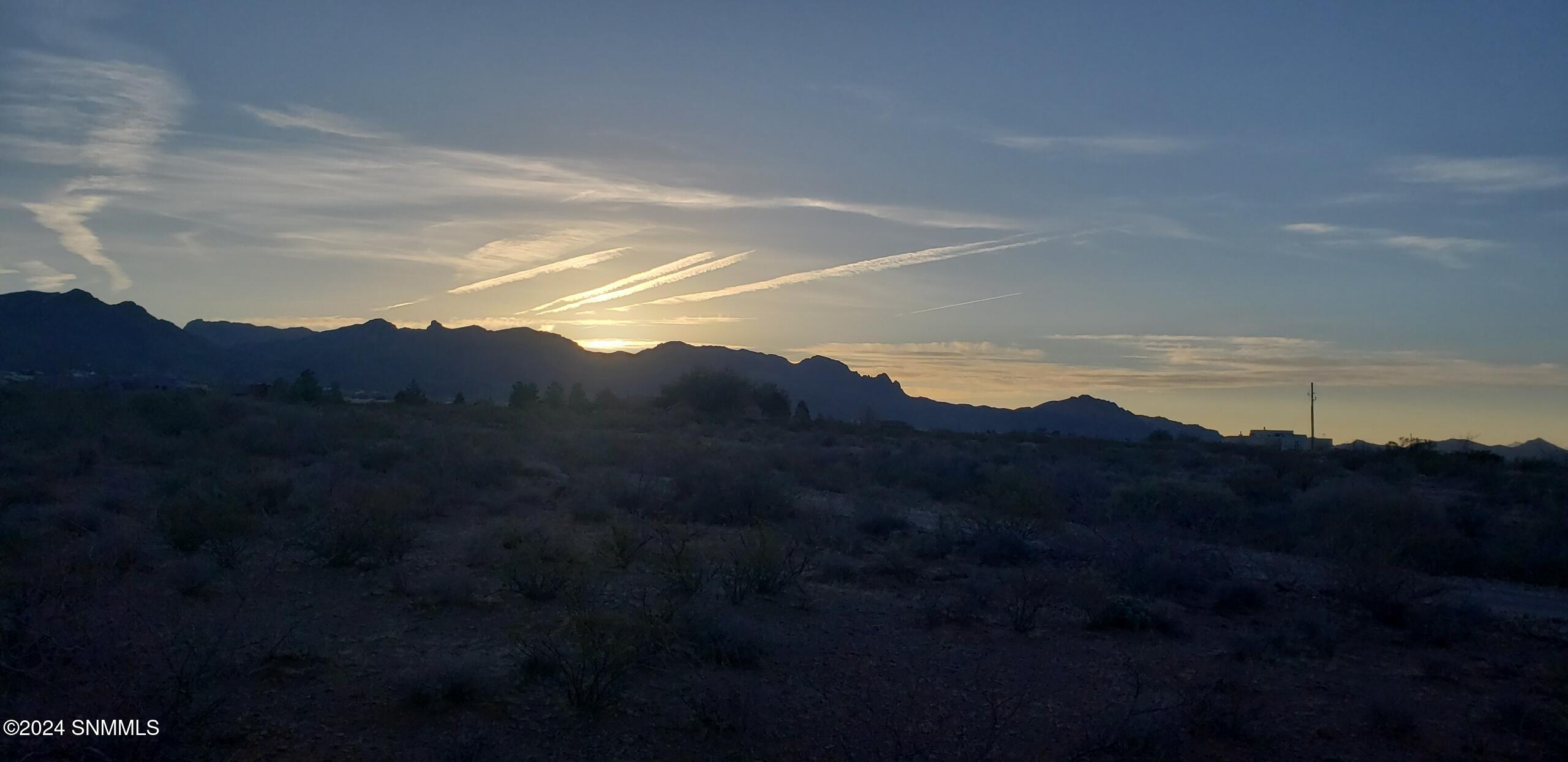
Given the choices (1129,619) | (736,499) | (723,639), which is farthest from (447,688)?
(736,499)

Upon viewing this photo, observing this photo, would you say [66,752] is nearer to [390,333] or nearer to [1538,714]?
[1538,714]

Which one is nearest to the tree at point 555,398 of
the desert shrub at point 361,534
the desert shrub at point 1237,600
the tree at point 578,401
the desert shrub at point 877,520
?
the tree at point 578,401

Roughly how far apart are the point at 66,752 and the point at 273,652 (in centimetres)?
220

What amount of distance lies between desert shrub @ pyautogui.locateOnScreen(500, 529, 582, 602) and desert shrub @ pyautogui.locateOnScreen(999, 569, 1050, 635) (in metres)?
5.16

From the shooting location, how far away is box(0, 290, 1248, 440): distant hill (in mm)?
96812

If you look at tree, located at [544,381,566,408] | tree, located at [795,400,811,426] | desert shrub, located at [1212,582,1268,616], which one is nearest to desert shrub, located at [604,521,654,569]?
desert shrub, located at [1212,582,1268,616]

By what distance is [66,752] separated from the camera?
629 centimetres

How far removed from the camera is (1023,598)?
39.6 ft

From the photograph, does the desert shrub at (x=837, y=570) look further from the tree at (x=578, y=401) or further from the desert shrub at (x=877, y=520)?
the tree at (x=578, y=401)

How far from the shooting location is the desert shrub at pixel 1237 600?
1325 cm

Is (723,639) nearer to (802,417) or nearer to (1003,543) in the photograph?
(1003,543)

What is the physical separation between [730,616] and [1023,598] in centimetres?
415

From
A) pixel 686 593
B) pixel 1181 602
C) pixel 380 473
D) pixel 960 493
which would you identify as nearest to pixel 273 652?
pixel 686 593

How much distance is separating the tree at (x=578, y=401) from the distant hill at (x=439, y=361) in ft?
102
